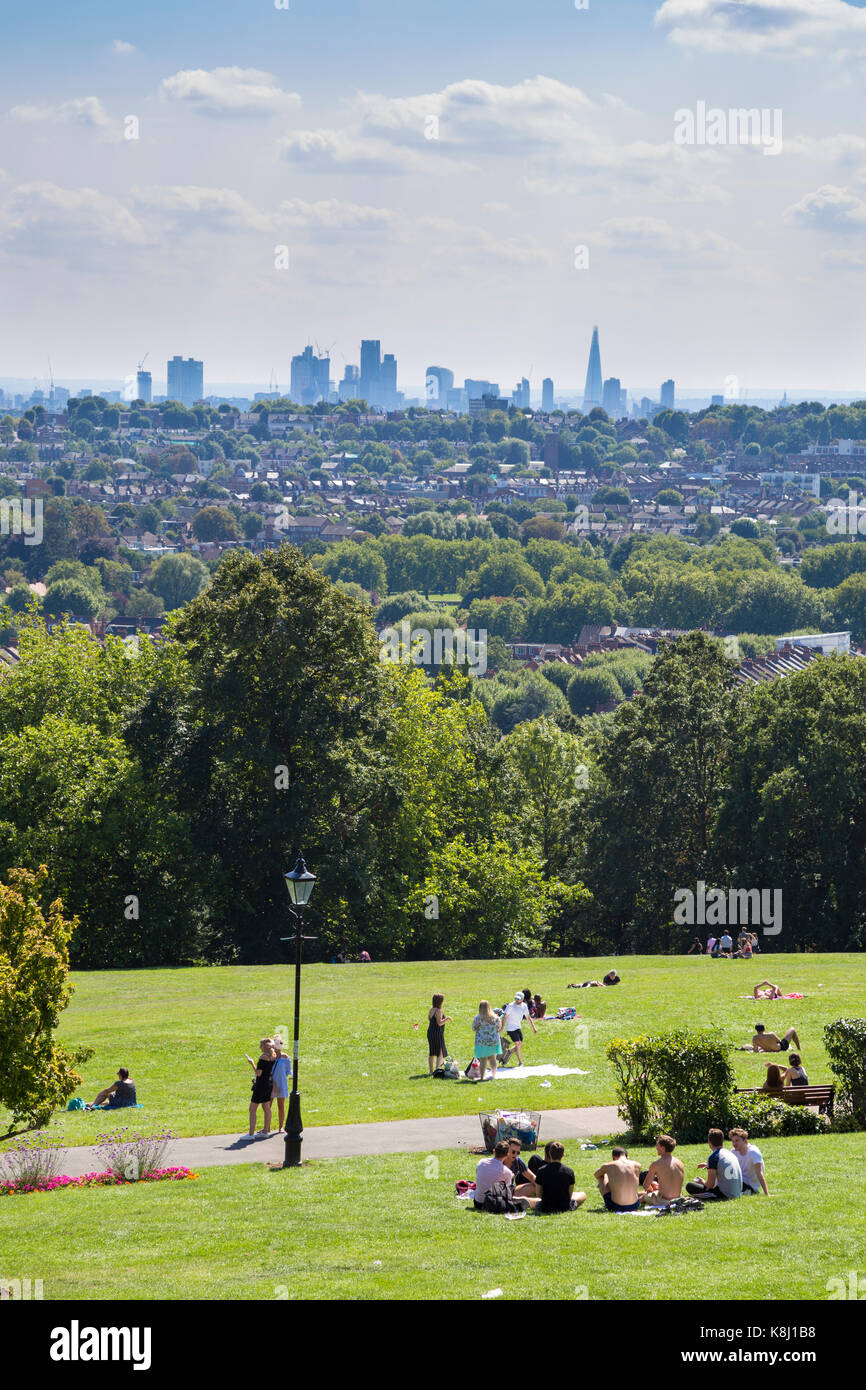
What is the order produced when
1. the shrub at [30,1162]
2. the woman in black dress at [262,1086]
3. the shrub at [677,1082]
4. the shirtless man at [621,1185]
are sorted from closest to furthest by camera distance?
the shirtless man at [621,1185]
the shrub at [30,1162]
the shrub at [677,1082]
the woman in black dress at [262,1086]

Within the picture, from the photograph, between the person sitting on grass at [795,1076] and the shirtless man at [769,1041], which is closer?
the person sitting on grass at [795,1076]

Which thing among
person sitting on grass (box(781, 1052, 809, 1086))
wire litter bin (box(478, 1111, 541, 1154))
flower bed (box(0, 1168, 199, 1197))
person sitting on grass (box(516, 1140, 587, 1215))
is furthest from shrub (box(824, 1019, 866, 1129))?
flower bed (box(0, 1168, 199, 1197))

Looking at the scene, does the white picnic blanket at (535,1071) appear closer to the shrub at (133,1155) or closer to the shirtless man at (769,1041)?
the shirtless man at (769,1041)

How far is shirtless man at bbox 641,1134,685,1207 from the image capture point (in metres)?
18.2

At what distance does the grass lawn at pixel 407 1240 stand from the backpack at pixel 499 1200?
0.27 m

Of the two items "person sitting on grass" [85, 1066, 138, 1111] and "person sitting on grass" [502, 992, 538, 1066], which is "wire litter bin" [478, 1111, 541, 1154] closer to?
"person sitting on grass" [502, 992, 538, 1066]

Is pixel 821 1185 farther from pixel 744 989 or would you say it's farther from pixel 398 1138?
pixel 744 989

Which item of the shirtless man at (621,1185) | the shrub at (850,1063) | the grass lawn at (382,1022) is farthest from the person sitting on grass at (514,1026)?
the shirtless man at (621,1185)

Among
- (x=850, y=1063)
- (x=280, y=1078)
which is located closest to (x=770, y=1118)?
(x=850, y=1063)

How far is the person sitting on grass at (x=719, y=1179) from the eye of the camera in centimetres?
1830

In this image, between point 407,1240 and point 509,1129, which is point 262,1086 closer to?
point 509,1129

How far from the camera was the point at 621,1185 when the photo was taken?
59.6ft

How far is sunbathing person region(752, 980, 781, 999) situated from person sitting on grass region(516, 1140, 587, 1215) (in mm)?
16059
